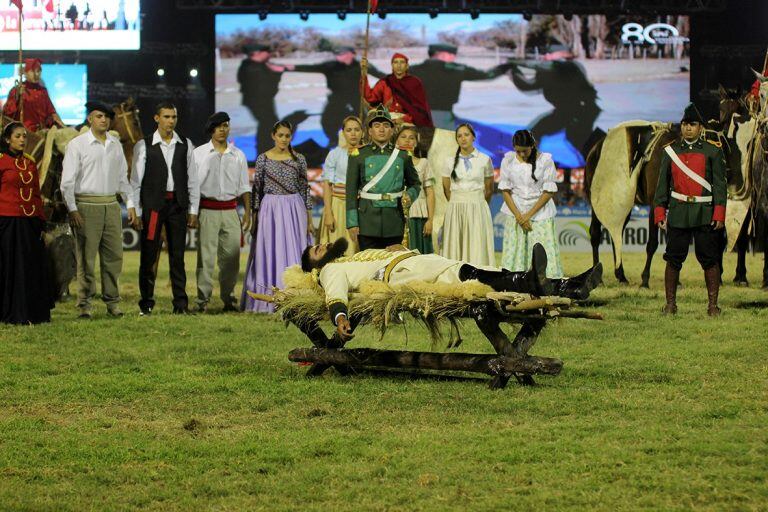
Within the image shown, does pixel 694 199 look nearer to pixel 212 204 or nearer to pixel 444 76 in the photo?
pixel 212 204

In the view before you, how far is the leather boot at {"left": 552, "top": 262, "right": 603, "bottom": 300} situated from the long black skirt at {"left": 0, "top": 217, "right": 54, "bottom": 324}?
5.48 metres

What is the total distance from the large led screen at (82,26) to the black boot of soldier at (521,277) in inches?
574

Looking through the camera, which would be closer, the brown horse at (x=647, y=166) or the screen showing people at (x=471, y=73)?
the brown horse at (x=647, y=166)

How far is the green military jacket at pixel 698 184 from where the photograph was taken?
36.4 ft

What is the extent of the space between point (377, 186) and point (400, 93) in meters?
4.13

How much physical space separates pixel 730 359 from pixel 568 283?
2077 mm

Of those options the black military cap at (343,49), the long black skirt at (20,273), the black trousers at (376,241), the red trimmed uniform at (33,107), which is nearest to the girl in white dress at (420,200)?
the black trousers at (376,241)

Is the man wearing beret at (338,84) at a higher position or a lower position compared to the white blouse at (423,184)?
higher

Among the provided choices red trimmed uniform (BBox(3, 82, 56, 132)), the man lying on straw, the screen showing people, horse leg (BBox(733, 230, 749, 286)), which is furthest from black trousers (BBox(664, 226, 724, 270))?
the screen showing people

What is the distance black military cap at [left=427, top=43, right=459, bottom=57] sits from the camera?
22.2 m

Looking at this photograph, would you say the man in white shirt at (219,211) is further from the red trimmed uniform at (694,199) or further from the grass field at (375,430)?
the red trimmed uniform at (694,199)

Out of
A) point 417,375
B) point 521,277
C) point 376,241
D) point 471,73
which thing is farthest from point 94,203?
point 471,73

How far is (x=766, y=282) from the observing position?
14.3 m

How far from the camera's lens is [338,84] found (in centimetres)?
2238
